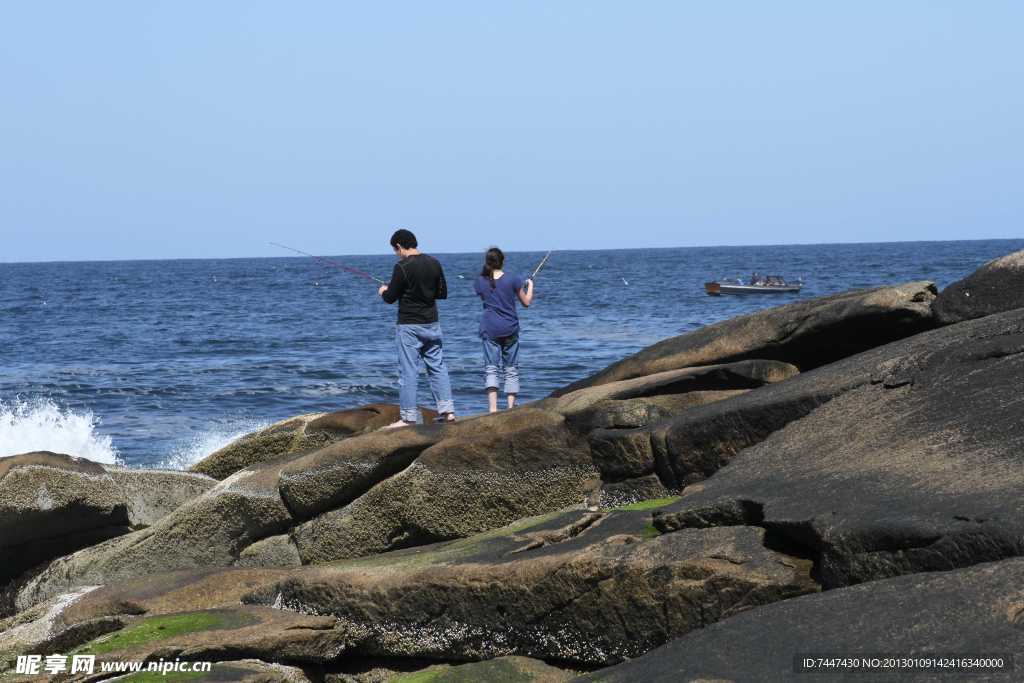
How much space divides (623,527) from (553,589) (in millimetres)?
648

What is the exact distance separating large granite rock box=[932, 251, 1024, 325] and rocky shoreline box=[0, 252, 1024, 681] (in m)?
0.02

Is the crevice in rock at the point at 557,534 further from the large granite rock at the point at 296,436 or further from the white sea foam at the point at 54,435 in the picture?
the white sea foam at the point at 54,435

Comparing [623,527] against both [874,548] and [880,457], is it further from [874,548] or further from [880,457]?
[874,548]

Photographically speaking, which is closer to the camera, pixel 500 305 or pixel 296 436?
pixel 500 305

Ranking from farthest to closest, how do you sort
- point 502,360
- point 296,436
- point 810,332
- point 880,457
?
point 502,360, point 296,436, point 810,332, point 880,457

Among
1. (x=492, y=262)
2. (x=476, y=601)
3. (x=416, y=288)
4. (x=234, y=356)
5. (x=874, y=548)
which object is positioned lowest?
(x=234, y=356)

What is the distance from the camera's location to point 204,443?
21.4 meters

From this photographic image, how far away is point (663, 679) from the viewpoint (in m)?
5.19

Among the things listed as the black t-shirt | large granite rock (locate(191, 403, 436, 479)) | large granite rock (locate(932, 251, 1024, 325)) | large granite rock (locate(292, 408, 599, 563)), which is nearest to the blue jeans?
large granite rock (locate(191, 403, 436, 479))

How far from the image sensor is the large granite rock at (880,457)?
561 cm

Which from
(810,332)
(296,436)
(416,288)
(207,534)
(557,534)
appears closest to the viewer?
(557,534)

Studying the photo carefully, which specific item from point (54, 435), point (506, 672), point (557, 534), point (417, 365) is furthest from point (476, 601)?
point (54, 435)

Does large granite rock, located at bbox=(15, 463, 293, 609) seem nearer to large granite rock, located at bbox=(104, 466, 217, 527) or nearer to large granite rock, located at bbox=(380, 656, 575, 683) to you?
large granite rock, located at bbox=(104, 466, 217, 527)

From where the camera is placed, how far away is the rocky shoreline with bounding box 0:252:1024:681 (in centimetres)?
549
